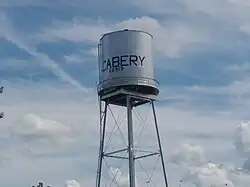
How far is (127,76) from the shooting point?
5875 centimetres

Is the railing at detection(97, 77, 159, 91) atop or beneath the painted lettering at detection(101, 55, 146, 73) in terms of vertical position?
beneath

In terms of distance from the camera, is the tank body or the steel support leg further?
the tank body

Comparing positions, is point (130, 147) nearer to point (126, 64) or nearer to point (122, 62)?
point (126, 64)

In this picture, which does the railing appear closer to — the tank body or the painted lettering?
the tank body

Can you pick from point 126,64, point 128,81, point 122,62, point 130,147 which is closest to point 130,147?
point 130,147

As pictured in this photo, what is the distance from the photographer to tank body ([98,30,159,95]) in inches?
2314

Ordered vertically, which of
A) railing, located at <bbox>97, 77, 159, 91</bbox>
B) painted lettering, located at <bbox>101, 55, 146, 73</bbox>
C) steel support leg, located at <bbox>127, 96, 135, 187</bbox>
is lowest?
steel support leg, located at <bbox>127, 96, 135, 187</bbox>

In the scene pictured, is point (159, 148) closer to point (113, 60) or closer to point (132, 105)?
point (132, 105)

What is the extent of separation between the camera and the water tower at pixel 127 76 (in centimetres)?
5856

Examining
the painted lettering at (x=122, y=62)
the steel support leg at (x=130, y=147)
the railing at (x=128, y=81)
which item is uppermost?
the painted lettering at (x=122, y=62)

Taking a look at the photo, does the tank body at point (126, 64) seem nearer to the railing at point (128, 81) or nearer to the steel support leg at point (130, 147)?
the railing at point (128, 81)

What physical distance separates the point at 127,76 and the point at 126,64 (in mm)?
1110

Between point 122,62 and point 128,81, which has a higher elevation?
point 122,62

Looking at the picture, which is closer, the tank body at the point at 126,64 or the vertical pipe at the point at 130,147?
the vertical pipe at the point at 130,147
